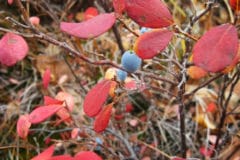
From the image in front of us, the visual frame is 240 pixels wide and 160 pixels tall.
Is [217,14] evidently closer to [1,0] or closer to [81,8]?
[81,8]

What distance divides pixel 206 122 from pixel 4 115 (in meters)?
0.66

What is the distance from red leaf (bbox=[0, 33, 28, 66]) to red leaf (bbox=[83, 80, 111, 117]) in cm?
15

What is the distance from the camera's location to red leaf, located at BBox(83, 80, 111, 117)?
0.63 m

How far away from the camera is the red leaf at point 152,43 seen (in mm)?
547

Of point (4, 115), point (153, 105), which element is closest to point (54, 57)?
point (4, 115)

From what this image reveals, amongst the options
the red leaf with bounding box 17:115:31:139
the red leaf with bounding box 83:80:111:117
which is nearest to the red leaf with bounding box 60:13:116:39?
the red leaf with bounding box 83:80:111:117

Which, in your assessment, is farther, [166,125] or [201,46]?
[166,125]

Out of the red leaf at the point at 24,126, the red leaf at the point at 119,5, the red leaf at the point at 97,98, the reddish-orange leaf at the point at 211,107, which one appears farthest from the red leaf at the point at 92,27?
the reddish-orange leaf at the point at 211,107

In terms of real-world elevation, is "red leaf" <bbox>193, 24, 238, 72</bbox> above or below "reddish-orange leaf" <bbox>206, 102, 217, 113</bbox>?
above

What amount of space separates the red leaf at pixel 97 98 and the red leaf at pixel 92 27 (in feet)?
0.42

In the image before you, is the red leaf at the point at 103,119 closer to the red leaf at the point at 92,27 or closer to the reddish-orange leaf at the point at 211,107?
the red leaf at the point at 92,27

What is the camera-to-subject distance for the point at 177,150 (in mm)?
→ 1261

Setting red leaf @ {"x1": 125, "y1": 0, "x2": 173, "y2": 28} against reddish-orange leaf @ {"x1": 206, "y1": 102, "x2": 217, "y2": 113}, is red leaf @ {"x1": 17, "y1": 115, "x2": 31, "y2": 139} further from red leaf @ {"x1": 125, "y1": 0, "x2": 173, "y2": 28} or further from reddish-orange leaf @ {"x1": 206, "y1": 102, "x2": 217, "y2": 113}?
reddish-orange leaf @ {"x1": 206, "y1": 102, "x2": 217, "y2": 113}

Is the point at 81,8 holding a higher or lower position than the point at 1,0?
lower
